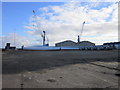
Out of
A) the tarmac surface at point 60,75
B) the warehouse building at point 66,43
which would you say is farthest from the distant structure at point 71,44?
the tarmac surface at point 60,75

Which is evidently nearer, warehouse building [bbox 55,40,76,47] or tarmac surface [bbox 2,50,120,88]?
tarmac surface [bbox 2,50,120,88]

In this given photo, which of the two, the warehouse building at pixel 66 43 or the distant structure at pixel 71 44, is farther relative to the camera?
the warehouse building at pixel 66 43

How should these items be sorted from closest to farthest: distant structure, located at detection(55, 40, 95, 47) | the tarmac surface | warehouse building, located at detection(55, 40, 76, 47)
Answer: the tarmac surface, distant structure, located at detection(55, 40, 95, 47), warehouse building, located at detection(55, 40, 76, 47)

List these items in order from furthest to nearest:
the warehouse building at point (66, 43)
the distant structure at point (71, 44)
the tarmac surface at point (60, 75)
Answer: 1. the warehouse building at point (66, 43)
2. the distant structure at point (71, 44)
3. the tarmac surface at point (60, 75)

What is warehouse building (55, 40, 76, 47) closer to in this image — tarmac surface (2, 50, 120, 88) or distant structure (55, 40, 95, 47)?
distant structure (55, 40, 95, 47)

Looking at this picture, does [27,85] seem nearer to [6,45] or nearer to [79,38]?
[6,45]

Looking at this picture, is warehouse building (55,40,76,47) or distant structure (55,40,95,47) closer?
distant structure (55,40,95,47)

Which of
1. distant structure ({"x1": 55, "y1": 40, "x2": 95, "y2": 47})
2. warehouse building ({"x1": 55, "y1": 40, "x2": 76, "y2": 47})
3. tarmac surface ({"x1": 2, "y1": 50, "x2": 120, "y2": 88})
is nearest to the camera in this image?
tarmac surface ({"x1": 2, "y1": 50, "x2": 120, "y2": 88})

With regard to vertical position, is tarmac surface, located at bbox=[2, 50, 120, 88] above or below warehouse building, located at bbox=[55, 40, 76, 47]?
below

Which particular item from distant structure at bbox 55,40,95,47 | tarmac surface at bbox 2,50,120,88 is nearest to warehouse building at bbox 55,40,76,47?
distant structure at bbox 55,40,95,47

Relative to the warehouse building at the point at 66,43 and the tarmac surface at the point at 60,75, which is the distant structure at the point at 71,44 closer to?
the warehouse building at the point at 66,43

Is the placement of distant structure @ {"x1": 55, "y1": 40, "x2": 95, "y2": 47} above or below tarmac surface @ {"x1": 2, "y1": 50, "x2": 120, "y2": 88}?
above

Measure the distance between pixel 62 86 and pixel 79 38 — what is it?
3545 inches

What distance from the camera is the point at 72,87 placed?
482 centimetres
